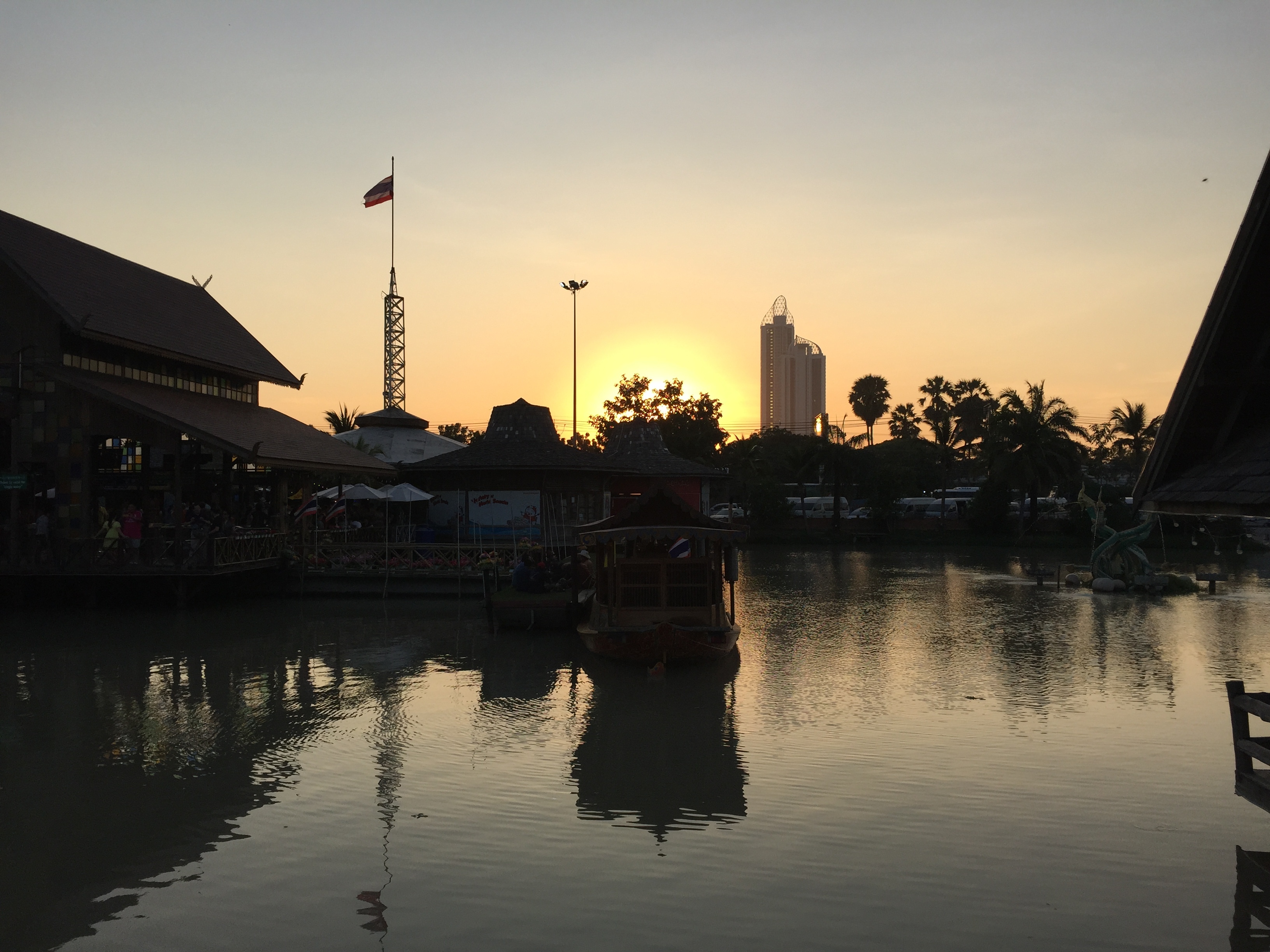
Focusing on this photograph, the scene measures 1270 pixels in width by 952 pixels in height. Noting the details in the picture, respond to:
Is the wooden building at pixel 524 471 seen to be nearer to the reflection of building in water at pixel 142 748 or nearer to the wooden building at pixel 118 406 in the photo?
the wooden building at pixel 118 406

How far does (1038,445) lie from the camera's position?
185 feet

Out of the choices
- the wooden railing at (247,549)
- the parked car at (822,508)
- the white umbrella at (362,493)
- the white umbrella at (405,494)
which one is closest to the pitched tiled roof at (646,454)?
the white umbrella at (405,494)

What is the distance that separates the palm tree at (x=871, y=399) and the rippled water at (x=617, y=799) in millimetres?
59691

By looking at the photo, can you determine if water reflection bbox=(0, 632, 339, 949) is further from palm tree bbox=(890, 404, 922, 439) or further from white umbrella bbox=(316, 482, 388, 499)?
palm tree bbox=(890, 404, 922, 439)

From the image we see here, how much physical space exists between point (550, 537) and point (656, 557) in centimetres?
1716

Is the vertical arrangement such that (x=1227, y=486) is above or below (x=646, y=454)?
below

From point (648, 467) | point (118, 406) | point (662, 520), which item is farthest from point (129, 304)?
point (648, 467)

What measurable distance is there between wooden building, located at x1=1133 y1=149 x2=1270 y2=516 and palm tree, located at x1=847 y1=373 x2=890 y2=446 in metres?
73.6

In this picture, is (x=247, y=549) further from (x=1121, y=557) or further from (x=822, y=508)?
(x=822, y=508)

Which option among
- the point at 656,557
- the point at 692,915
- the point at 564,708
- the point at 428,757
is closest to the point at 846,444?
the point at 656,557

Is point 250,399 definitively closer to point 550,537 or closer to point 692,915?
point 550,537

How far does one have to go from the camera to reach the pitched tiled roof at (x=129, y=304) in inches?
1047

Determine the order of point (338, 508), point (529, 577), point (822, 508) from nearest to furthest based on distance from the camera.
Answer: point (529, 577)
point (338, 508)
point (822, 508)

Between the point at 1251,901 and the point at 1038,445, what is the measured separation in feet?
167
